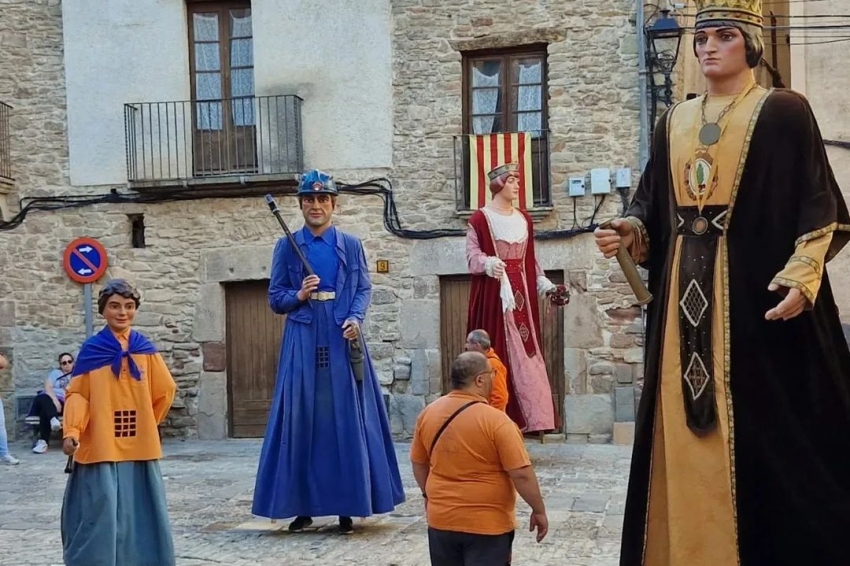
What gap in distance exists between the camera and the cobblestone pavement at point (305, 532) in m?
5.87

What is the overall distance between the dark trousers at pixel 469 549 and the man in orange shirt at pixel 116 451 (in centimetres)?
166

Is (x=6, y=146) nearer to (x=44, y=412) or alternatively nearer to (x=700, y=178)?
(x=44, y=412)

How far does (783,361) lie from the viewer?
355 centimetres

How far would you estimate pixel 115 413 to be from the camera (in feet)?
17.7

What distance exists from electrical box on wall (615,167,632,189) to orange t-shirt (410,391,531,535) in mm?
8575

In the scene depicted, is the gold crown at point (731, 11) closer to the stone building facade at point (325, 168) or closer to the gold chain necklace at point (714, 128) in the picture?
the gold chain necklace at point (714, 128)

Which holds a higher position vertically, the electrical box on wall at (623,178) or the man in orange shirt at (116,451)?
the electrical box on wall at (623,178)

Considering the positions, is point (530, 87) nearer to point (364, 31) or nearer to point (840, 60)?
point (364, 31)

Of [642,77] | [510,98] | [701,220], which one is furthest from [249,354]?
[701,220]

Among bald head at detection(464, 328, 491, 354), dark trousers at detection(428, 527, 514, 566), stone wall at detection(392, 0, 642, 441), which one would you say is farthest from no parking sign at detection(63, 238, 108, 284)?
dark trousers at detection(428, 527, 514, 566)

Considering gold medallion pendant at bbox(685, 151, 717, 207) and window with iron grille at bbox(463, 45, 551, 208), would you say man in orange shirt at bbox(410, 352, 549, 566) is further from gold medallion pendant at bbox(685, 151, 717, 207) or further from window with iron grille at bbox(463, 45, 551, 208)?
window with iron grille at bbox(463, 45, 551, 208)

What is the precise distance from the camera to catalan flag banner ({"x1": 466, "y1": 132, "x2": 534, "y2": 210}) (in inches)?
508

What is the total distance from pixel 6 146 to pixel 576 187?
670 centimetres

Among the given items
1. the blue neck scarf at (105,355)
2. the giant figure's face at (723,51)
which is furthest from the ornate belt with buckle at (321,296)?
the giant figure's face at (723,51)
